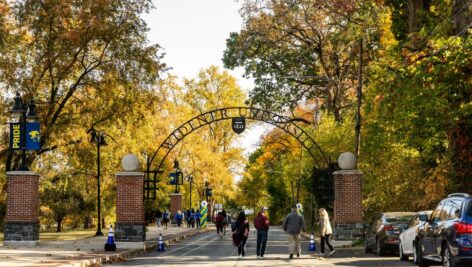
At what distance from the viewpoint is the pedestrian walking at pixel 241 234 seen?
86.3 ft

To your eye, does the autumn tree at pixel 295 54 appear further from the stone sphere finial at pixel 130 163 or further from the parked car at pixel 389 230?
the parked car at pixel 389 230

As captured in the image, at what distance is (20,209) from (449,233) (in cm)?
1903

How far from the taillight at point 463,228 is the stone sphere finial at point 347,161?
1749 cm

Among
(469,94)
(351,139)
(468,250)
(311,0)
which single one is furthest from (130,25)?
(468,250)

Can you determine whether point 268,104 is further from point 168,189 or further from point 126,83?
point 168,189

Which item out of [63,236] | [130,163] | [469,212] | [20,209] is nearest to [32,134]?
[20,209]

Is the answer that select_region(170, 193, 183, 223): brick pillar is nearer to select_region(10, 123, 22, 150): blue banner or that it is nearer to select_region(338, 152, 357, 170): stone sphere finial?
select_region(338, 152, 357, 170): stone sphere finial

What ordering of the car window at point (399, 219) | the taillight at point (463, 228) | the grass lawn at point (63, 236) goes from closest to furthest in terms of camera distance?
1. the taillight at point (463, 228)
2. the car window at point (399, 219)
3. the grass lawn at point (63, 236)

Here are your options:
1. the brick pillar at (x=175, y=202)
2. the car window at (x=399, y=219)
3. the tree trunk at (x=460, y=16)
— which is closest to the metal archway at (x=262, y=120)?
the brick pillar at (x=175, y=202)

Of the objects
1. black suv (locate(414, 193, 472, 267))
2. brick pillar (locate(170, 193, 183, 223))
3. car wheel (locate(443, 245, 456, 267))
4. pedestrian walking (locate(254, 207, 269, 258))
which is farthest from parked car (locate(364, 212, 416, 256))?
brick pillar (locate(170, 193, 183, 223))

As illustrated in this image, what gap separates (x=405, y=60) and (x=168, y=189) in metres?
49.6

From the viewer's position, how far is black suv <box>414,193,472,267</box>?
1491 centimetres

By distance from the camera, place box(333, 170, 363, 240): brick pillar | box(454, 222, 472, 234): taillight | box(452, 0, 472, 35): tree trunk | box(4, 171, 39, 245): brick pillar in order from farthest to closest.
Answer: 1. box(333, 170, 363, 240): brick pillar
2. box(4, 171, 39, 245): brick pillar
3. box(452, 0, 472, 35): tree trunk
4. box(454, 222, 472, 234): taillight

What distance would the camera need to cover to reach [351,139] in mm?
42469
